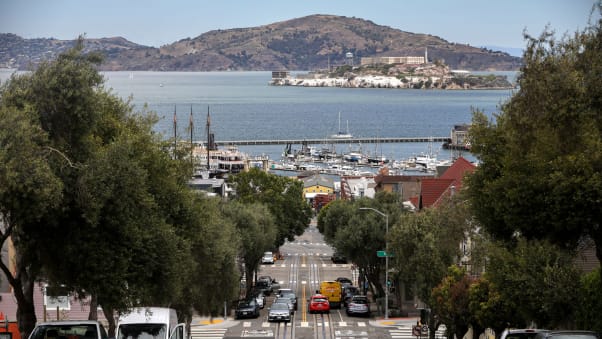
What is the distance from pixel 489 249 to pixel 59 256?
11876 mm

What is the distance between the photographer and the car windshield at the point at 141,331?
2681 cm

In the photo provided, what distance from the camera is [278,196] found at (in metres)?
98.4

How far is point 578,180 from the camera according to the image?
952 inches

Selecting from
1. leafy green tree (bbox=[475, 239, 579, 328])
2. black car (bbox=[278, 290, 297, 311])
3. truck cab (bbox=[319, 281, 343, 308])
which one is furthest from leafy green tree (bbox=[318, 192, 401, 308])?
leafy green tree (bbox=[475, 239, 579, 328])

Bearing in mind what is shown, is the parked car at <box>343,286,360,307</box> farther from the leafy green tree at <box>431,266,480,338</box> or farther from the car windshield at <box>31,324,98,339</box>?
the car windshield at <box>31,324,98,339</box>

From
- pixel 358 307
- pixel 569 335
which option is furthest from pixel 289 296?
pixel 569 335

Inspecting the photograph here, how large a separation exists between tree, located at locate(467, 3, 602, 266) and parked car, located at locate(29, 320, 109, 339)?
431 inches

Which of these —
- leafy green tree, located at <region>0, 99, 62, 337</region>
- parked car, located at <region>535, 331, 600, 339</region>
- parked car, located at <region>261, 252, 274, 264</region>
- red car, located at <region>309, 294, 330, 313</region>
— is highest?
leafy green tree, located at <region>0, 99, 62, 337</region>

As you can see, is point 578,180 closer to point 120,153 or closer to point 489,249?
point 489,249

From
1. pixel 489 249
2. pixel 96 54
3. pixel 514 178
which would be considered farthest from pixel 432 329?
pixel 96 54

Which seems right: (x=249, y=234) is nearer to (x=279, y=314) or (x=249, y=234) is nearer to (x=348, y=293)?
(x=348, y=293)

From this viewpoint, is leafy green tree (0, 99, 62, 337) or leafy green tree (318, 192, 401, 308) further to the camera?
leafy green tree (318, 192, 401, 308)

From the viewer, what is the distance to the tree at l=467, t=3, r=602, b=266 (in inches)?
961

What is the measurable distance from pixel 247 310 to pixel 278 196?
1536 inches
